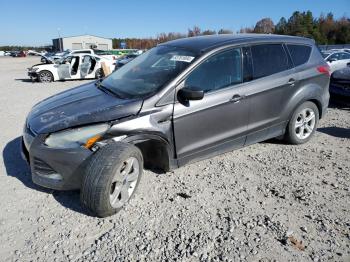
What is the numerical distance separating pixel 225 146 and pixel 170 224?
1385mm

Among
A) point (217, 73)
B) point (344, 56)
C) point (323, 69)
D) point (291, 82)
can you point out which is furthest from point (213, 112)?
point (344, 56)

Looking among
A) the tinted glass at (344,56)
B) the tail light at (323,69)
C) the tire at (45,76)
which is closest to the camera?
the tail light at (323,69)

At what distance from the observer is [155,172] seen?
400 cm

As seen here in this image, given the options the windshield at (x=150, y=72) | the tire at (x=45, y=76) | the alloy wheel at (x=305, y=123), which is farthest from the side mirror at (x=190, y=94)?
the tire at (x=45, y=76)

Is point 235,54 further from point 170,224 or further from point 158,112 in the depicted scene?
point 170,224

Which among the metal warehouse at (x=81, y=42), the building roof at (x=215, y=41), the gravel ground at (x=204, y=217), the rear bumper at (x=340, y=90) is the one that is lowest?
the gravel ground at (x=204, y=217)

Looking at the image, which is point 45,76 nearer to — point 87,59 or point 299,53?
point 87,59

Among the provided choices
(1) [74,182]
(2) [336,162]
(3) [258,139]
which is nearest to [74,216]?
(1) [74,182]

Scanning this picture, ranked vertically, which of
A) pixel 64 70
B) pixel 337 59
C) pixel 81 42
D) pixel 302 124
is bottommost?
pixel 302 124

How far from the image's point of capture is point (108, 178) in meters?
2.82

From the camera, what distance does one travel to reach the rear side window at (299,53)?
4.53m

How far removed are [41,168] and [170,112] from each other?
147cm

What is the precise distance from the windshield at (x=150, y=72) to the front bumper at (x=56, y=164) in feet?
3.13

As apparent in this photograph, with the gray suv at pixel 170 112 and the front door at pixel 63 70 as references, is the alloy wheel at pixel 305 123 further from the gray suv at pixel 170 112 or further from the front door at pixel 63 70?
the front door at pixel 63 70
